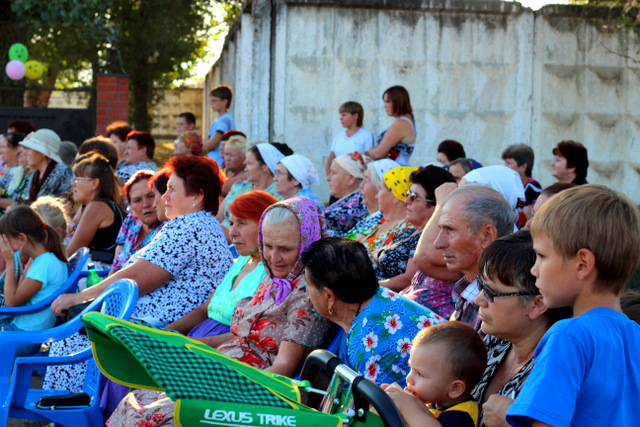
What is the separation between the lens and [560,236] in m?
1.96

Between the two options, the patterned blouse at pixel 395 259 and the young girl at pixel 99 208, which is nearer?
the patterned blouse at pixel 395 259

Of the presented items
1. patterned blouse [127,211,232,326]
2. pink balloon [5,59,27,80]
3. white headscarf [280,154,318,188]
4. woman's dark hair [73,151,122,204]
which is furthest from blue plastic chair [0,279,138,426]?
pink balloon [5,59,27,80]

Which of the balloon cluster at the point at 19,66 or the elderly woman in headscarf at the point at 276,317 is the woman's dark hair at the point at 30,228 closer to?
the elderly woman in headscarf at the point at 276,317

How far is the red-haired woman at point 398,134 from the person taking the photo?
7.81 meters

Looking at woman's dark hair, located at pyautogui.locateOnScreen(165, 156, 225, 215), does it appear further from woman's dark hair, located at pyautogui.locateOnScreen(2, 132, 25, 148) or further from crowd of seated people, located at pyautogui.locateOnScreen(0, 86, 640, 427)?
woman's dark hair, located at pyautogui.locateOnScreen(2, 132, 25, 148)

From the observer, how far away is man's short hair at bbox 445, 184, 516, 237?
328 cm

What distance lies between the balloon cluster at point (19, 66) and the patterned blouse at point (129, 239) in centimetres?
798

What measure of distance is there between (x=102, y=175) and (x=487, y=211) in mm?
4001

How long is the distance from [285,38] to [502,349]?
24.8ft

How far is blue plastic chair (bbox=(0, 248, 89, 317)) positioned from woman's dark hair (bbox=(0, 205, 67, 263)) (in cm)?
13

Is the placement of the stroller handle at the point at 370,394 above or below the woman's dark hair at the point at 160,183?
below

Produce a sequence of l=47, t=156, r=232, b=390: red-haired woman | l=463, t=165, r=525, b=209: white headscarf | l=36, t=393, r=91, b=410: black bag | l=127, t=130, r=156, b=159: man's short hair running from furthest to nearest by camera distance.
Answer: l=127, t=130, r=156, b=159: man's short hair
l=47, t=156, r=232, b=390: red-haired woman
l=463, t=165, r=525, b=209: white headscarf
l=36, t=393, r=91, b=410: black bag

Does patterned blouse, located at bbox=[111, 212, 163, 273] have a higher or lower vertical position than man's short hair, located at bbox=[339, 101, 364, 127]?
lower

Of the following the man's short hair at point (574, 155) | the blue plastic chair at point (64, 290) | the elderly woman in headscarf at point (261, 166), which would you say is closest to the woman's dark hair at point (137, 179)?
the blue plastic chair at point (64, 290)
